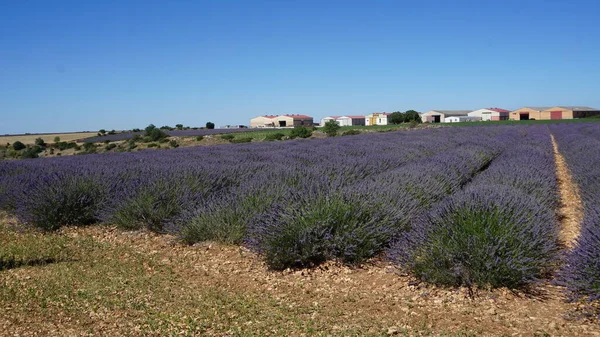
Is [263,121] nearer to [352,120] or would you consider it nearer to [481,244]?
[352,120]

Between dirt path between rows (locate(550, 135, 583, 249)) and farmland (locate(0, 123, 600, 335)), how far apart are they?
0.45ft

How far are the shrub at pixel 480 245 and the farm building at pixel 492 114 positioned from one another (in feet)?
345

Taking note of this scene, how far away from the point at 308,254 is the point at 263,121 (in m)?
107

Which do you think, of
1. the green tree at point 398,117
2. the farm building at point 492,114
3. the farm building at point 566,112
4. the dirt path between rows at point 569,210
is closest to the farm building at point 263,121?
the green tree at point 398,117

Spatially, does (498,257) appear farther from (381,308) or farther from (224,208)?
(224,208)

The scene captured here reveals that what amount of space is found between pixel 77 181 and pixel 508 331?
6.39 metres

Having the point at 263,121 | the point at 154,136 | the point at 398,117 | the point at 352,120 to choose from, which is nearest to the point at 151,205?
the point at 154,136

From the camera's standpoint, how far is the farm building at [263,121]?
350 feet

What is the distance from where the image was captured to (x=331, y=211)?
4914mm

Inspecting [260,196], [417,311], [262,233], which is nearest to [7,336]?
[262,233]

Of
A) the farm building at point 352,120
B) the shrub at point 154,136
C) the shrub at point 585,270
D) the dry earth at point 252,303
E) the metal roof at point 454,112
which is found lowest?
the dry earth at point 252,303

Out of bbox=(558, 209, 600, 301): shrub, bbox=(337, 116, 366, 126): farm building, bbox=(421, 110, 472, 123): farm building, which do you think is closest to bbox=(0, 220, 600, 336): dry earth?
bbox=(558, 209, 600, 301): shrub

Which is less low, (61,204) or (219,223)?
Answer: (61,204)

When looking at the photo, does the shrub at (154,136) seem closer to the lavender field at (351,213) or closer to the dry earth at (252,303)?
the lavender field at (351,213)
